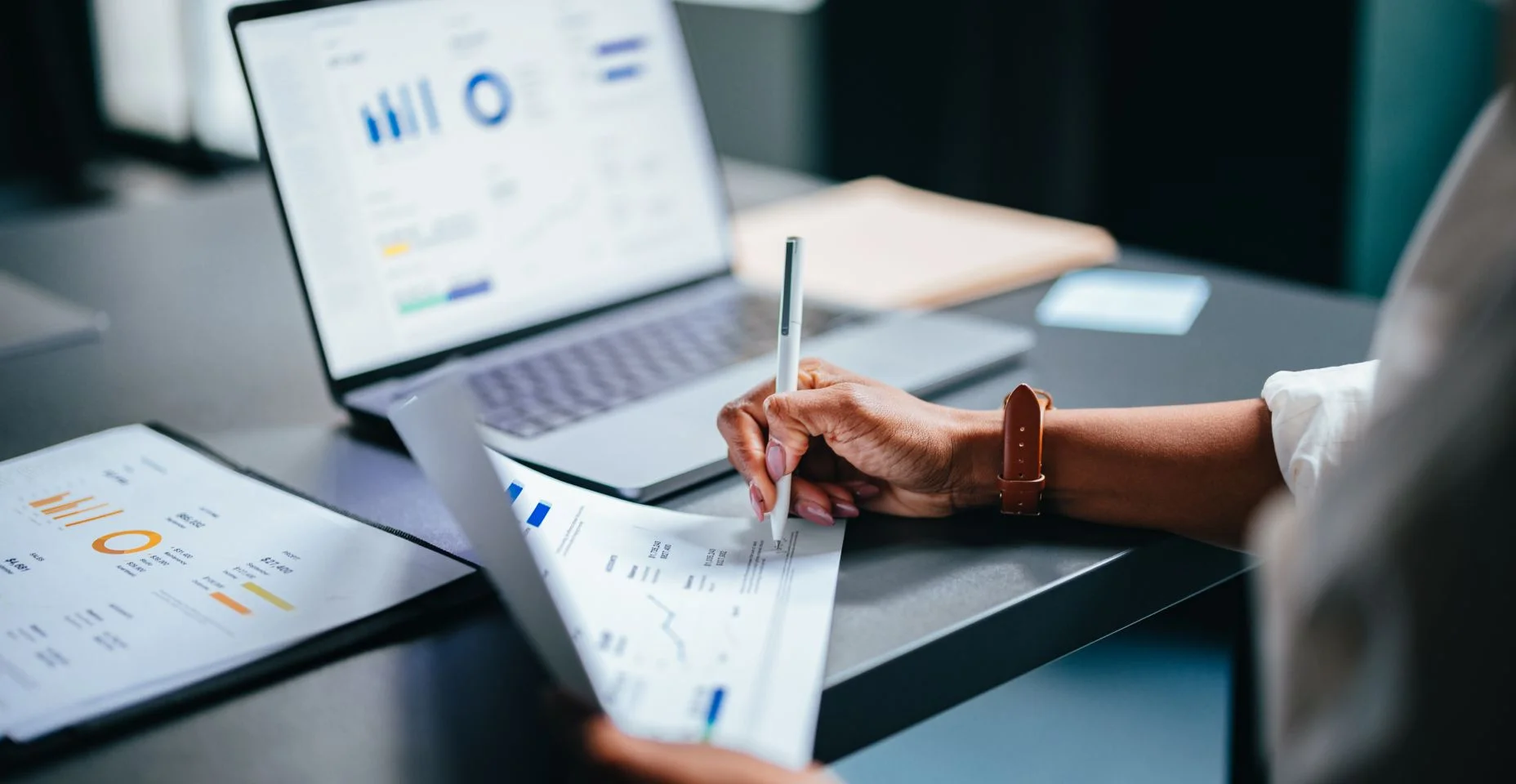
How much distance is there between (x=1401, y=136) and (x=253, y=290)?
2.10m

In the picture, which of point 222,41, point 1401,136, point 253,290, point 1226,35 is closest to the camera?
point 253,290

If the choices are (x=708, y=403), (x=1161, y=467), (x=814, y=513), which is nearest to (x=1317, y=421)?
(x=1161, y=467)

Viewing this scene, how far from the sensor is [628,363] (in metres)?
1.06

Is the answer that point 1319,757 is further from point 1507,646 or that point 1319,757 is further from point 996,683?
point 996,683

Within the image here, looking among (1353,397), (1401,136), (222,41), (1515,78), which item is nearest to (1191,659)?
(1353,397)

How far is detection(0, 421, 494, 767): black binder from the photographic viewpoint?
59cm

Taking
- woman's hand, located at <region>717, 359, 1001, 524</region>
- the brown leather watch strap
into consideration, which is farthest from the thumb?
the brown leather watch strap

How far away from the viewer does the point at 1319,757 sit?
Answer: 0.50m

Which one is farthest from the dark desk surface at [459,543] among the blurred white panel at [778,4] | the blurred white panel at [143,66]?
the blurred white panel at [143,66]

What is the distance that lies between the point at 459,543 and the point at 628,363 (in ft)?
1.07

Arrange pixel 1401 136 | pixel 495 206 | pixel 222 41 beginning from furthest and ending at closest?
pixel 222 41 < pixel 1401 136 < pixel 495 206

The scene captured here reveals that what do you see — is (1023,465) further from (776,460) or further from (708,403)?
(708,403)

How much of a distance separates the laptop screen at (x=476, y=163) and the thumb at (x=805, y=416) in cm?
37

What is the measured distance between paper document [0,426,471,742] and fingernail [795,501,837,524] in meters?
0.21
